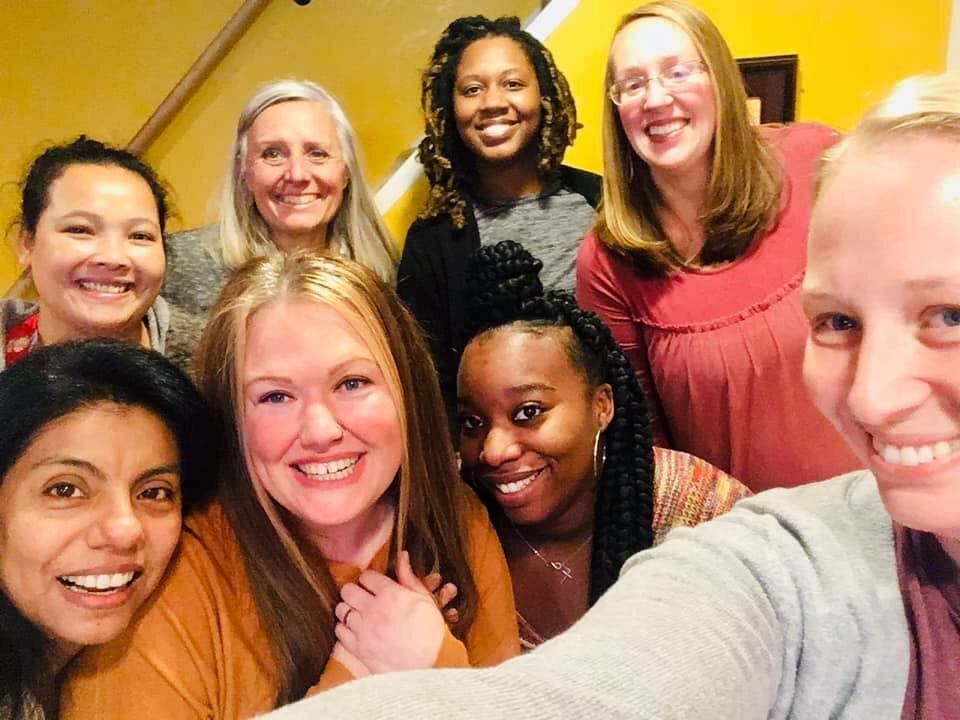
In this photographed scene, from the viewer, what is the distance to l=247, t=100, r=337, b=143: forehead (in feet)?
6.48

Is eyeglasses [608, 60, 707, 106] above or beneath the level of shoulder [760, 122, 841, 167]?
above

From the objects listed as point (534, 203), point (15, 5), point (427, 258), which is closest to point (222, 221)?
point (427, 258)

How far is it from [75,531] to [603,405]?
0.91m

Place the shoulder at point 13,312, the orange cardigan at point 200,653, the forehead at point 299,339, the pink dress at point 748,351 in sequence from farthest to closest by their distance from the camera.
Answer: the shoulder at point 13,312 → the pink dress at point 748,351 → the forehead at point 299,339 → the orange cardigan at point 200,653

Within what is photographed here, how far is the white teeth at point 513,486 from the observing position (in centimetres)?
141

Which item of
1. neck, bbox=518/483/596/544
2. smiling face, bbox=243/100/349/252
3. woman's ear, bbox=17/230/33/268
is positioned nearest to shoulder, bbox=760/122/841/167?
neck, bbox=518/483/596/544

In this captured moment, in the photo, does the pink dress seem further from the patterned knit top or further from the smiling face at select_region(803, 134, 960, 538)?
the smiling face at select_region(803, 134, 960, 538)

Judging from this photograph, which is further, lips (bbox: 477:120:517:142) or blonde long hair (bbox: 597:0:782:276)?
lips (bbox: 477:120:517:142)

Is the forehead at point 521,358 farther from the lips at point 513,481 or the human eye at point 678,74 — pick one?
the human eye at point 678,74

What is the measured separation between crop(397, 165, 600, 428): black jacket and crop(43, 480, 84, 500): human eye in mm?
992

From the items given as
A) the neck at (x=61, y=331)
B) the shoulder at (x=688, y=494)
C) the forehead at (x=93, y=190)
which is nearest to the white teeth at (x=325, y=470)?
the shoulder at (x=688, y=494)

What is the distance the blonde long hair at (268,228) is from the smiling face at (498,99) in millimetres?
319

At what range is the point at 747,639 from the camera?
27.3 inches

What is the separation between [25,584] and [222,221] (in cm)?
124
